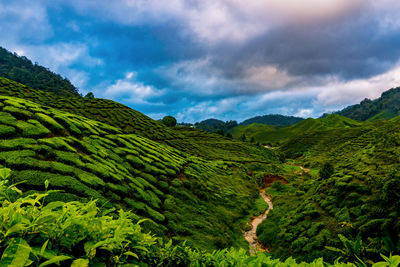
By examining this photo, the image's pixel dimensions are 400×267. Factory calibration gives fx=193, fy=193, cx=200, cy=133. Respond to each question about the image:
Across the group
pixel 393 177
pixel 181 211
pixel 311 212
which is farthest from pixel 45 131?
pixel 393 177

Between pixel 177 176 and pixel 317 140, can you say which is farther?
pixel 317 140

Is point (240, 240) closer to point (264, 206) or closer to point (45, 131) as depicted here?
point (264, 206)

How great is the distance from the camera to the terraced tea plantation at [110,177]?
10.7 meters

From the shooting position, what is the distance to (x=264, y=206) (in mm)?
24609

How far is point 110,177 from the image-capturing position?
1366 cm

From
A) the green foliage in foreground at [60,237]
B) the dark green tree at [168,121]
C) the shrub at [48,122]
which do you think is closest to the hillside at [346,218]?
the green foliage in foreground at [60,237]

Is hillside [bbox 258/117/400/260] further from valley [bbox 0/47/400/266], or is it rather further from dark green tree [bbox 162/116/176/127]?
dark green tree [bbox 162/116/176/127]

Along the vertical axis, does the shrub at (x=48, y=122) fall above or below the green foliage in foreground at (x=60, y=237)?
above

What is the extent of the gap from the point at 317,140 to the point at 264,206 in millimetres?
93142

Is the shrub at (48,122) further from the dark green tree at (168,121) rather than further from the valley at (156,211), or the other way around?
the dark green tree at (168,121)

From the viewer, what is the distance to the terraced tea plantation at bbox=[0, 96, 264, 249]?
35.0 ft

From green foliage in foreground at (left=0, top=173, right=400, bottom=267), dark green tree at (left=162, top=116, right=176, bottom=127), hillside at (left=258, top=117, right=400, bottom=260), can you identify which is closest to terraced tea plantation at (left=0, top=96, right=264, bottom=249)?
hillside at (left=258, top=117, right=400, bottom=260)

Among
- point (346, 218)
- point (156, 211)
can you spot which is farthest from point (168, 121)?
point (346, 218)

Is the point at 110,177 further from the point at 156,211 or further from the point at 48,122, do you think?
the point at 48,122
